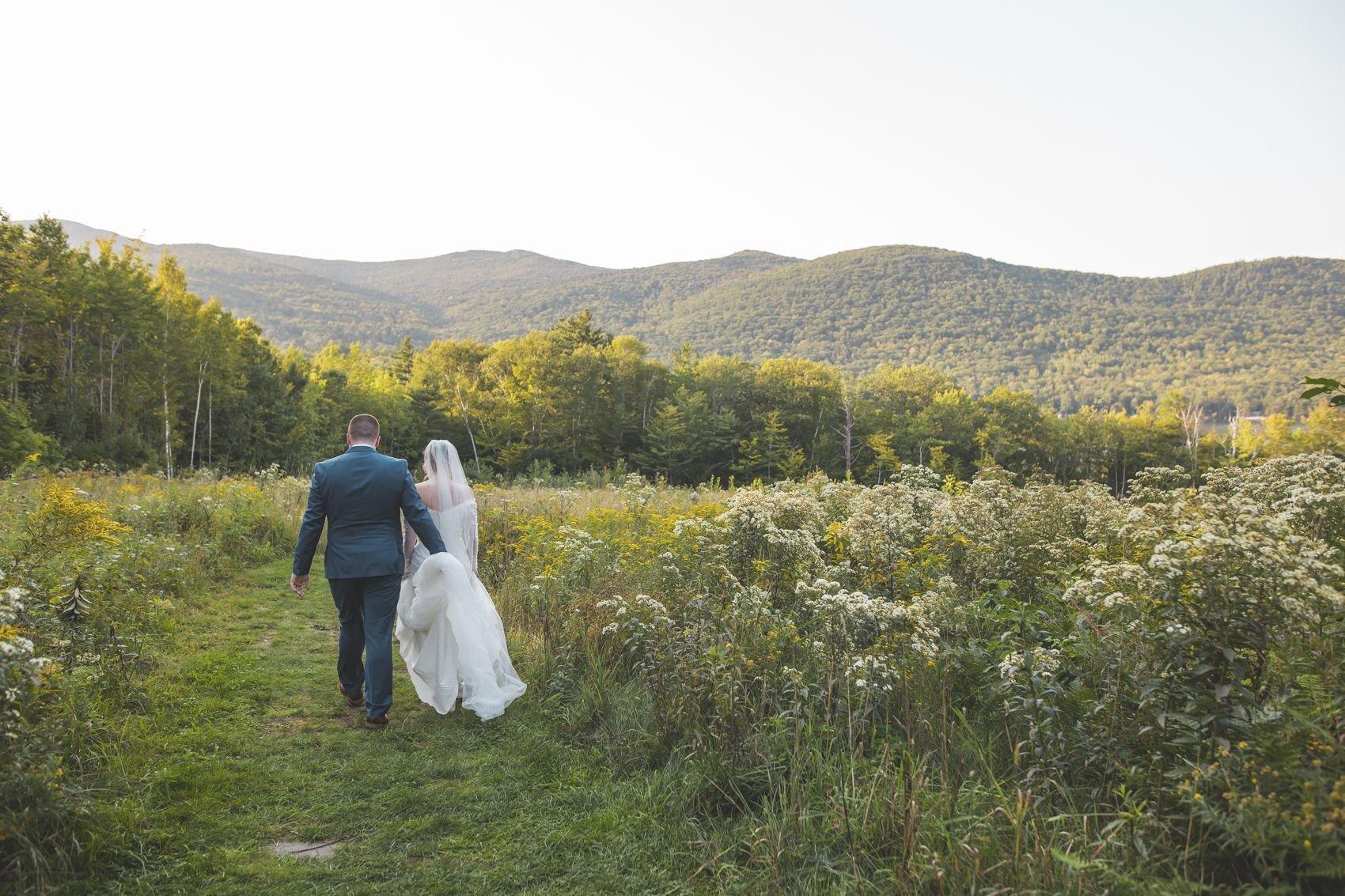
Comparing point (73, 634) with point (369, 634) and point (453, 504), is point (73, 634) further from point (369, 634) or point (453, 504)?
point (453, 504)

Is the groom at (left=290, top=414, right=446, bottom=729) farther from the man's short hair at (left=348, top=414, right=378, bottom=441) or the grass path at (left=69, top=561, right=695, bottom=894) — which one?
the grass path at (left=69, top=561, right=695, bottom=894)

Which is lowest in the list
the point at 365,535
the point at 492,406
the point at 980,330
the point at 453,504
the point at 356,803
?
the point at 356,803

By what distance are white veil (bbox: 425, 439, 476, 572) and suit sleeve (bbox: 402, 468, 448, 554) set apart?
0.70 meters

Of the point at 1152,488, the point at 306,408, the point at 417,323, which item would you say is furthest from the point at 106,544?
the point at 417,323

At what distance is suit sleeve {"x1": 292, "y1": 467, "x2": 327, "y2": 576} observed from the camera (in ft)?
19.4

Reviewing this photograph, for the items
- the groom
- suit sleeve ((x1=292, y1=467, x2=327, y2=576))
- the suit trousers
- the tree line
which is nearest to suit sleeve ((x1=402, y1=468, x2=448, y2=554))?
the groom

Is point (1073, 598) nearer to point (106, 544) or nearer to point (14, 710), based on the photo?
point (14, 710)

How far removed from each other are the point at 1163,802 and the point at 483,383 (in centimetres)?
6170

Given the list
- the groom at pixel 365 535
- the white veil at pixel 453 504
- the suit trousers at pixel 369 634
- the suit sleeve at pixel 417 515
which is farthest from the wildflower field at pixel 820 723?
the suit sleeve at pixel 417 515

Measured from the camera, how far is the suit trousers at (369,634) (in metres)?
5.73

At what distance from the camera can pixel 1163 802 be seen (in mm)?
3170

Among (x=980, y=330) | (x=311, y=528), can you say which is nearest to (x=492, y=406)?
(x=311, y=528)

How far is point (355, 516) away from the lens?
5.94m

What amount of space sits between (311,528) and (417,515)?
829 millimetres
